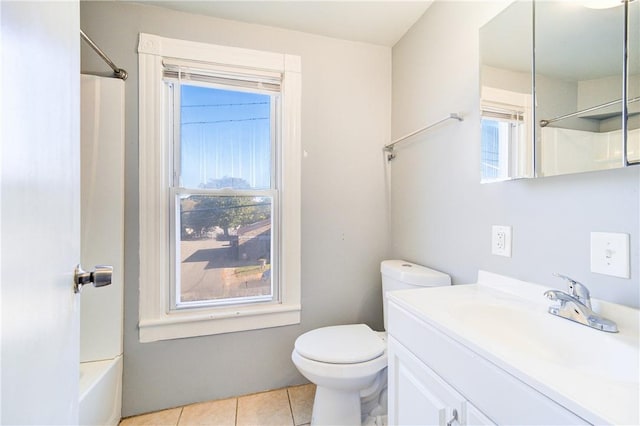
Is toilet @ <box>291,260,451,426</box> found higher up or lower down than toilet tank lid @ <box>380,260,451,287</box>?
lower down

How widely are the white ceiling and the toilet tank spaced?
54.2 inches

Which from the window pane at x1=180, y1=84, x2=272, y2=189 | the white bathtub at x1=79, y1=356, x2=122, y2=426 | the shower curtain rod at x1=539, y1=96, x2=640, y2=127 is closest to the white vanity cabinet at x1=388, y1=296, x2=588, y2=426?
the shower curtain rod at x1=539, y1=96, x2=640, y2=127

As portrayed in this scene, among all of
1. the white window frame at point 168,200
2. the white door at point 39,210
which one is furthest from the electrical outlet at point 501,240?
the white door at point 39,210

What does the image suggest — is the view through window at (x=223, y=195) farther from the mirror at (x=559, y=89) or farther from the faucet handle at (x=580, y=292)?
the faucet handle at (x=580, y=292)

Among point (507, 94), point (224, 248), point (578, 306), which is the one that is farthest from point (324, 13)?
point (578, 306)

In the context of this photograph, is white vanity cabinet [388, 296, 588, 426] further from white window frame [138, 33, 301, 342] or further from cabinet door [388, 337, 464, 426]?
white window frame [138, 33, 301, 342]

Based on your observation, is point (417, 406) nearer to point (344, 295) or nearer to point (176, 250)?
point (344, 295)

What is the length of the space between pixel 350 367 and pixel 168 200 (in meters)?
1.26

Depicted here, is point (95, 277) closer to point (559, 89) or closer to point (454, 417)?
point (454, 417)

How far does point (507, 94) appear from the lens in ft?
3.28

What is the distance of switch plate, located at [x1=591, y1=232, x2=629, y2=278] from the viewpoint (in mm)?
688

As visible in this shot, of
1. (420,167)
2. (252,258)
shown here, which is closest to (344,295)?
(252,258)

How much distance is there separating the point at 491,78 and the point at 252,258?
1482 mm

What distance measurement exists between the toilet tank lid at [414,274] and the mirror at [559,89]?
1.58 ft
